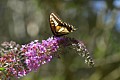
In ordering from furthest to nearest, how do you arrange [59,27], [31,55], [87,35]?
[87,35] → [59,27] → [31,55]

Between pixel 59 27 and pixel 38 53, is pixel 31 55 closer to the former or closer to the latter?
pixel 38 53

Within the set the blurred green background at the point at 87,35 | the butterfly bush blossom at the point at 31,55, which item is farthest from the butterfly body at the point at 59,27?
the blurred green background at the point at 87,35

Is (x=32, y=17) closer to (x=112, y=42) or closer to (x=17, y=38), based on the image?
(x=17, y=38)

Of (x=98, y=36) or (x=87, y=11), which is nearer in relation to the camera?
(x=98, y=36)

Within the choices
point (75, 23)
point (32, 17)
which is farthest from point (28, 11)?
point (75, 23)

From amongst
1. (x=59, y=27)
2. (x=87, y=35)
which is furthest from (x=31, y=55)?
(x=87, y=35)

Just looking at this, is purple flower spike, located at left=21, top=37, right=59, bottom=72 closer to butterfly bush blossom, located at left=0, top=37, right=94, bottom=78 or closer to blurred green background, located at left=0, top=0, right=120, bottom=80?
butterfly bush blossom, located at left=0, top=37, right=94, bottom=78

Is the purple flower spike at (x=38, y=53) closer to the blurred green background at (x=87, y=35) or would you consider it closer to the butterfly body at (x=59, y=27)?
the butterfly body at (x=59, y=27)

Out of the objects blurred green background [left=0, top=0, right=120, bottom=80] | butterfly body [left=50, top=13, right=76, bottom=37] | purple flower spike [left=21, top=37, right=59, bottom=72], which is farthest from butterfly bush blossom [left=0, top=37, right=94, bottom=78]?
blurred green background [left=0, top=0, right=120, bottom=80]
